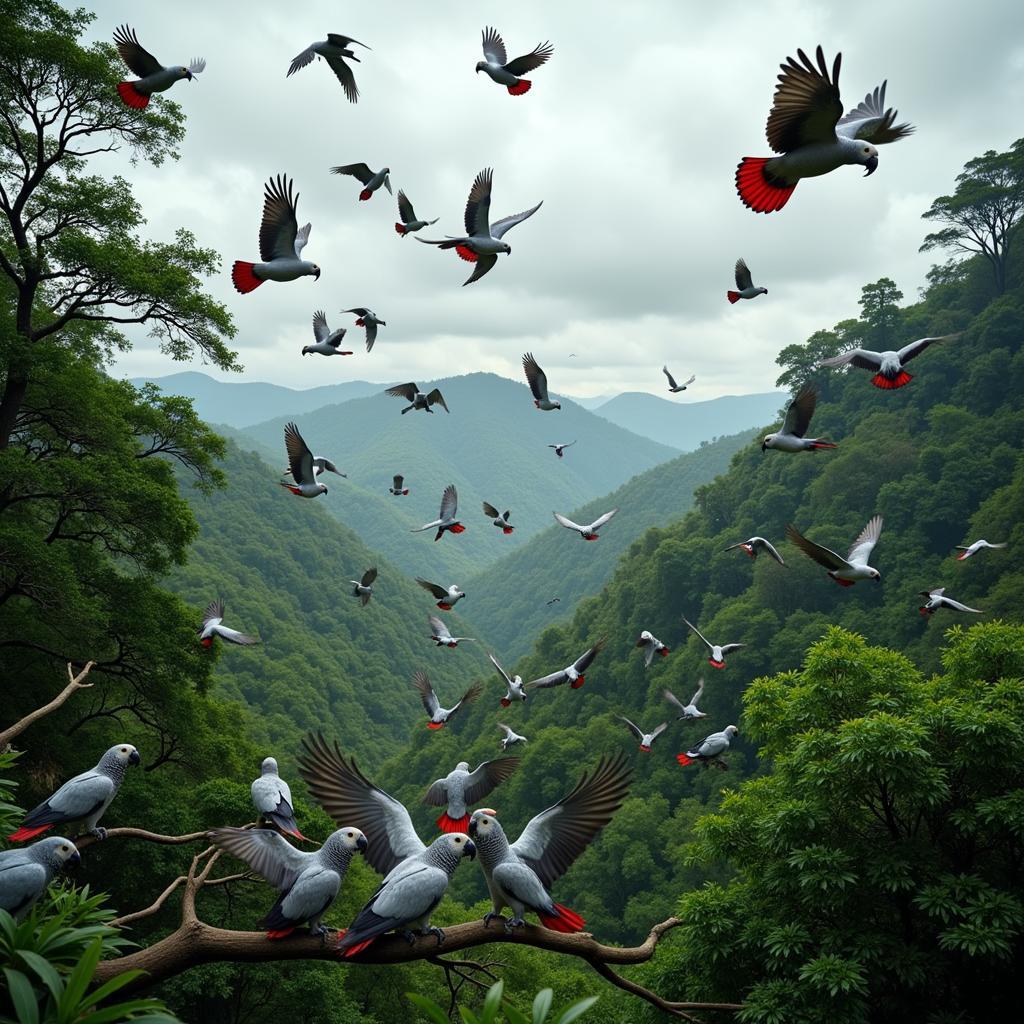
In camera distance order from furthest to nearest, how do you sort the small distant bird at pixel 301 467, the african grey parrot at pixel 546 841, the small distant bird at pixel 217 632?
the small distant bird at pixel 217 632 < the small distant bird at pixel 301 467 < the african grey parrot at pixel 546 841

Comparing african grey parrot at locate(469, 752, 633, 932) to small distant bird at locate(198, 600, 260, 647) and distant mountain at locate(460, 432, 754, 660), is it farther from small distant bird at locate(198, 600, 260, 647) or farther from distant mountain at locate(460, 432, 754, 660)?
distant mountain at locate(460, 432, 754, 660)

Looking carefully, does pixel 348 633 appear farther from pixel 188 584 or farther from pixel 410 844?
pixel 410 844

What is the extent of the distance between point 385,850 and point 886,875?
8023mm

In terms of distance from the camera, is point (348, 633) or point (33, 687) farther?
point (348, 633)

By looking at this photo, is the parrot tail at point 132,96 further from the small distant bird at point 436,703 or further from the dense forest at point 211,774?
the small distant bird at point 436,703

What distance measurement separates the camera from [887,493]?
45.2 m

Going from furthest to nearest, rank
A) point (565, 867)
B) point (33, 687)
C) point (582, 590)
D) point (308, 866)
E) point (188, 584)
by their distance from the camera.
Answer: point (582, 590), point (188, 584), point (33, 687), point (565, 867), point (308, 866)

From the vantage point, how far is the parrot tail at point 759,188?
16.7ft

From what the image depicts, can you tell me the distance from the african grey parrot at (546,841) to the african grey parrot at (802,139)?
384 cm

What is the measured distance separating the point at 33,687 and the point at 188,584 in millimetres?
48533

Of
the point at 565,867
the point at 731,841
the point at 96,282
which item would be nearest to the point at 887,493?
the point at 731,841

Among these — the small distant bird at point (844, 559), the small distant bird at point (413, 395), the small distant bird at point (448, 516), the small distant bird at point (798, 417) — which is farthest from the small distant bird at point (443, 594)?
the small distant bird at point (798, 417)

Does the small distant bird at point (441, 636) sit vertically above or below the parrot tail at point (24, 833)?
below

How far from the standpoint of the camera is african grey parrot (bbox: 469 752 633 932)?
4035 millimetres
